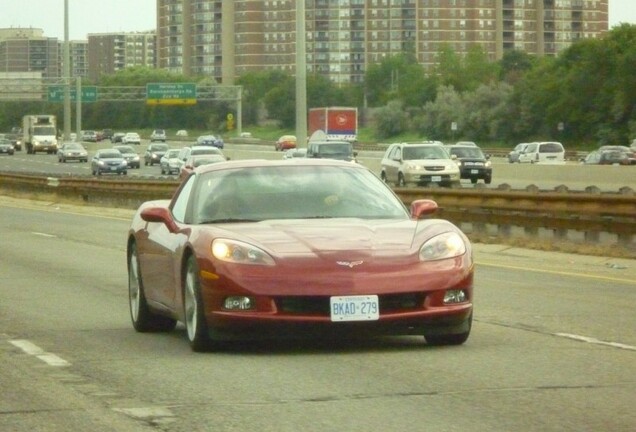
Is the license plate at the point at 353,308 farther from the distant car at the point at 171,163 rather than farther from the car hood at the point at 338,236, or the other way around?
the distant car at the point at 171,163

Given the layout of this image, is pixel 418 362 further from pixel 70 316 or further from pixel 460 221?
pixel 460 221

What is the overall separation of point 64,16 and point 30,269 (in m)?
50.9

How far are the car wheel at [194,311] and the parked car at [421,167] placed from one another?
113ft

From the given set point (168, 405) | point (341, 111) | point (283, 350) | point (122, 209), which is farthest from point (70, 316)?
point (341, 111)

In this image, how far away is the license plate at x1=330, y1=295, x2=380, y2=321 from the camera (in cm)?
996

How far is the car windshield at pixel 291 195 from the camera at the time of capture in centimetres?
1108

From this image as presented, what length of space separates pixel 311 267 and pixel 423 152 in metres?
36.5

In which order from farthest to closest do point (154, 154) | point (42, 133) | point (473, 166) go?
point (42, 133) → point (154, 154) → point (473, 166)

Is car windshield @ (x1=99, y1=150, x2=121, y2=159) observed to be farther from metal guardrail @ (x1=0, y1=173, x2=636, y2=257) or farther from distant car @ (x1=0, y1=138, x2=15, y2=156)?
metal guardrail @ (x1=0, y1=173, x2=636, y2=257)

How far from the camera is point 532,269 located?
19.8m

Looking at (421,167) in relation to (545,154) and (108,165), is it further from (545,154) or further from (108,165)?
(108,165)

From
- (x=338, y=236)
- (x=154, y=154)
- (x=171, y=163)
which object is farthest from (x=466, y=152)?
(x=338, y=236)

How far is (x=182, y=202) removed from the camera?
11.7m

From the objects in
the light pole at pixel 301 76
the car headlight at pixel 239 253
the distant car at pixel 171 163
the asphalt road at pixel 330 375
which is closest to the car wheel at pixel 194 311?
the asphalt road at pixel 330 375
